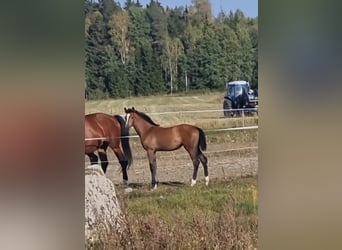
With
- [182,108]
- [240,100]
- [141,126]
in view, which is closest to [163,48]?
[182,108]

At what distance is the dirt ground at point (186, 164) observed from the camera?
3.79 m

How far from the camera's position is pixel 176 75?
382cm

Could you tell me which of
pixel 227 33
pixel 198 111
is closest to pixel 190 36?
pixel 227 33

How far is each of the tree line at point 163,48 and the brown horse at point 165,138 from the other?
18 centimetres

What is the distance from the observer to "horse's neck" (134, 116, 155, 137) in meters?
3.76

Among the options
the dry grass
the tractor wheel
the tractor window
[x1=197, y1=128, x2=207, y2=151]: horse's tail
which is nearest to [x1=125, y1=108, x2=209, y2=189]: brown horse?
[x1=197, y1=128, x2=207, y2=151]: horse's tail

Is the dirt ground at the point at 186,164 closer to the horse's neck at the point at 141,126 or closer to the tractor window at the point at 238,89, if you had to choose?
the horse's neck at the point at 141,126

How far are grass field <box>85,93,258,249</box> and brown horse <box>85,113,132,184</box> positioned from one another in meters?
0.04

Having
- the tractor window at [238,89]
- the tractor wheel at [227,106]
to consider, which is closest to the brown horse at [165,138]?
the tractor wheel at [227,106]

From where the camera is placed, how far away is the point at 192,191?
153 inches

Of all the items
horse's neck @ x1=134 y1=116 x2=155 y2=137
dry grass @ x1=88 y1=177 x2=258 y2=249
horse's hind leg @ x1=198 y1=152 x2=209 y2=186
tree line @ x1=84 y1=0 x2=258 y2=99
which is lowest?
dry grass @ x1=88 y1=177 x2=258 y2=249

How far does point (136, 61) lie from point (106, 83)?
239 mm

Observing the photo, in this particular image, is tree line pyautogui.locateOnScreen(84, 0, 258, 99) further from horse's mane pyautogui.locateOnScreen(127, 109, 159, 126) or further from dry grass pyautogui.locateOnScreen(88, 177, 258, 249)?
dry grass pyautogui.locateOnScreen(88, 177, 258, 249)
